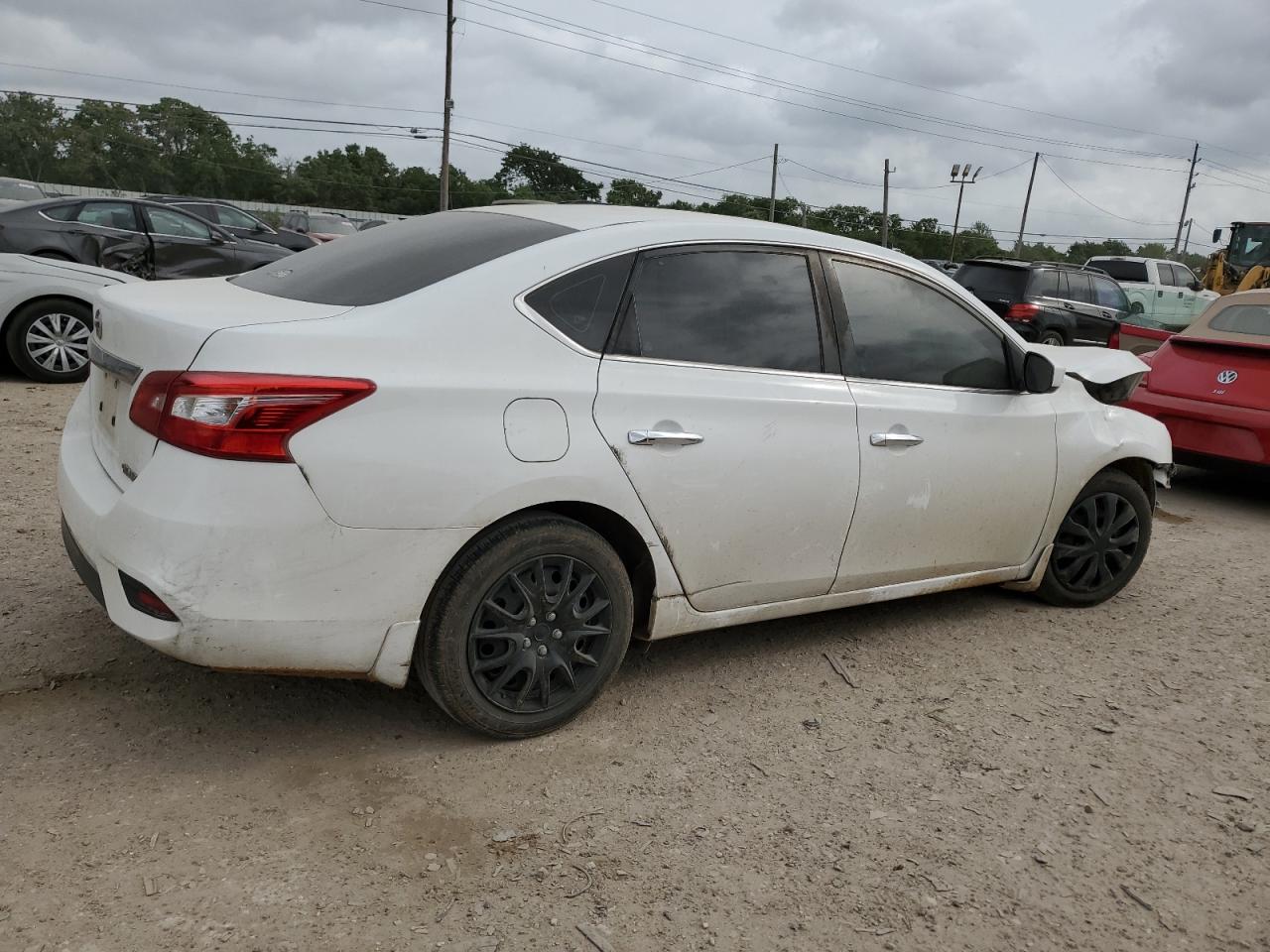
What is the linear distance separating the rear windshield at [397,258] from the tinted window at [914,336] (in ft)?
3.80

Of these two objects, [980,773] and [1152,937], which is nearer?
[1152,937]

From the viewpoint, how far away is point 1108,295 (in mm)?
16469

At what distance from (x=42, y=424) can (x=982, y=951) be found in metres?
6.69

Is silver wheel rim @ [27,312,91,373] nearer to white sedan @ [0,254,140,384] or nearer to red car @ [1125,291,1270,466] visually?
white sedan @ [0,254,140,384]

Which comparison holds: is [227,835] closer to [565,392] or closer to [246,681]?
[246,681]

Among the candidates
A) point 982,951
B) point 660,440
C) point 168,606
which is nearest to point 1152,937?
point 982,951

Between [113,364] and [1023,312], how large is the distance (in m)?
14.1

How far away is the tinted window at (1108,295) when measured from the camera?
16.3 metres

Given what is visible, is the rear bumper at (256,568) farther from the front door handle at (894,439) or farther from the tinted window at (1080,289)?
the tinted window at (1080,289)

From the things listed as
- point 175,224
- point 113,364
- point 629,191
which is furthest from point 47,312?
point 629,191

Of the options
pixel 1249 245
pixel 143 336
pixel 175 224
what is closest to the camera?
pixel 143 336

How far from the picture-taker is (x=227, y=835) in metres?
2.63

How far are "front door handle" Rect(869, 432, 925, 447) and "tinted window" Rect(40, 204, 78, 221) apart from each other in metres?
8.96

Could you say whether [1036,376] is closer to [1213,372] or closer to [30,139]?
[1213,372]
